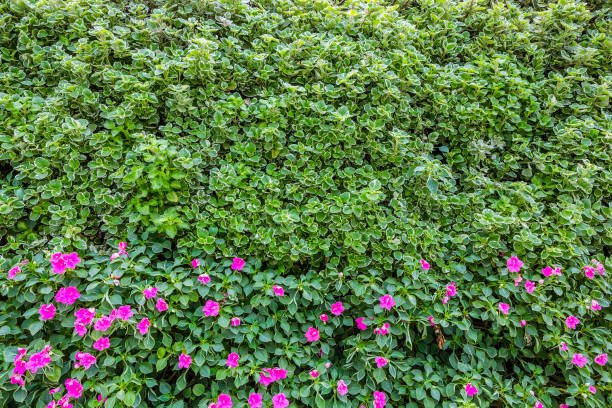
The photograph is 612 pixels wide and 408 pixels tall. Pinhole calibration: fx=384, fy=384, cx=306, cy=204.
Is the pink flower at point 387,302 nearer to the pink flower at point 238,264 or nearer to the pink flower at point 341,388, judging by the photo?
the pink flower at point 341,388

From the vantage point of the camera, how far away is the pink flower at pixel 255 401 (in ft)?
5.70

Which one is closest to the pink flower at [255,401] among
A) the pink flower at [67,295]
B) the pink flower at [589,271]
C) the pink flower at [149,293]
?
the pink flower at [149,293]

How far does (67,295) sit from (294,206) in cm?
115

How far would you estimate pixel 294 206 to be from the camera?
2.08m

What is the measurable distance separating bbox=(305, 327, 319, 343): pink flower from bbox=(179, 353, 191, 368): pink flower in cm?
57

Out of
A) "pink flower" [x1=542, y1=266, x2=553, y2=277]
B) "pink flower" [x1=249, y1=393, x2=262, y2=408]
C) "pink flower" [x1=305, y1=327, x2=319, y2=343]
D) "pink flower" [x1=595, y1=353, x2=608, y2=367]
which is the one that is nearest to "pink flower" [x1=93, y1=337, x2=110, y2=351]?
"pink flower" [x1=249, y1=393, x2=262, y2=408]

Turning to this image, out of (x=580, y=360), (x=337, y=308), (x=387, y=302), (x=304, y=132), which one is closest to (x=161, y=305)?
(x=337, y=308)

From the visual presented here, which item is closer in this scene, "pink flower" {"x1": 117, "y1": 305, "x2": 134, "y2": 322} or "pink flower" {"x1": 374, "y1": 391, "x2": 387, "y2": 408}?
"pink flower" {"x1": 117, "y1": 305, "x2": 134, "y2": 322}

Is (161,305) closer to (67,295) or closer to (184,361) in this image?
(184,361)

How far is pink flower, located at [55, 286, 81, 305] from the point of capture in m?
1.73

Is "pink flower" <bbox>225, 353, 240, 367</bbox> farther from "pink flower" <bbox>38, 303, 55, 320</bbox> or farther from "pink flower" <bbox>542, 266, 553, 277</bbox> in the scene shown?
"pink flower" <bbox>542, 266, 553, 277</bbox>

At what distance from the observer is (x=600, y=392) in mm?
1947

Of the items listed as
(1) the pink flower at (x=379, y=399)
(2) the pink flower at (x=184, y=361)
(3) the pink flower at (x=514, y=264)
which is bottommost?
(1) the pink flower at (x=379, y=399)

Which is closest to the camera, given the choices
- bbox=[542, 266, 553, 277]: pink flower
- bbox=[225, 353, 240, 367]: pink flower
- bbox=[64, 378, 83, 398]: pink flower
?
bbox=[64, 378, 83, 398]: pink flower
